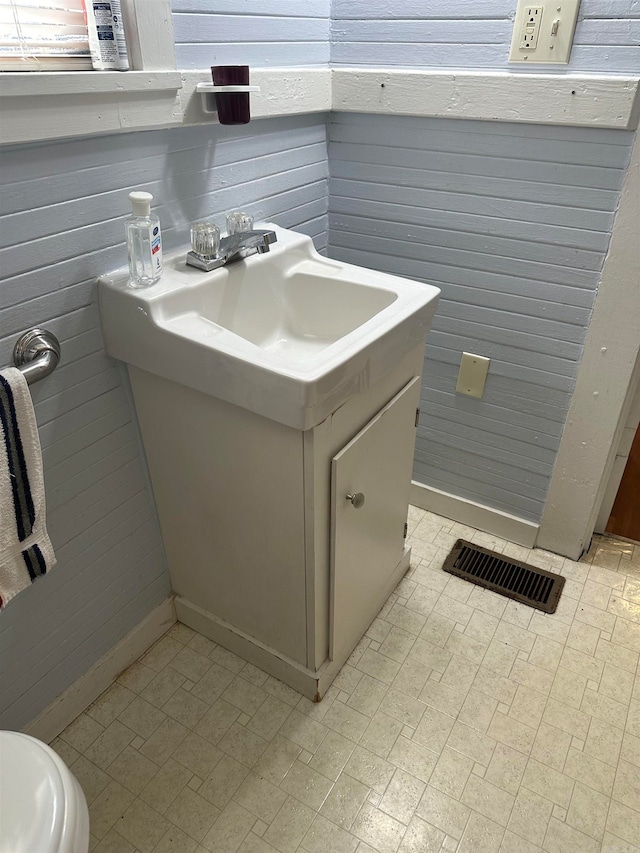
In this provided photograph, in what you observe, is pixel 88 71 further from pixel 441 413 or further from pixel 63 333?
pixel 441 413

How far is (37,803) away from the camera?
780 mm

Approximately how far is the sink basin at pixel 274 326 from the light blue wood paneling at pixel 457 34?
47 centimetres

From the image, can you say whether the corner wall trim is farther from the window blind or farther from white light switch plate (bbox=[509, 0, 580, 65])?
the window blind

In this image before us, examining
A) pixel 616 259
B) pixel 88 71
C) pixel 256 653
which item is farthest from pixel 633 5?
pixel 256 653

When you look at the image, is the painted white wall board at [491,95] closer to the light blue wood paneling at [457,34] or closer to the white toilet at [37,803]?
the light blue wood paneling at [457,34]

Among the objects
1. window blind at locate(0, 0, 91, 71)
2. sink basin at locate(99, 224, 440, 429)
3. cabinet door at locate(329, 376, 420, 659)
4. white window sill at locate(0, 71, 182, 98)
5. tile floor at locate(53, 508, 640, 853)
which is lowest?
tile floor at locate(53, 508, 640, 853)

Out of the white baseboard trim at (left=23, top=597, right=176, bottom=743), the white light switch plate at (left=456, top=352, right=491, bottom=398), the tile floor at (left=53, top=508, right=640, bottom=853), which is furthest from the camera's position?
the white light switch plate at (left=456, top=352, right=491, bottom=398)

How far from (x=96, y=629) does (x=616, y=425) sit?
51.3 inches

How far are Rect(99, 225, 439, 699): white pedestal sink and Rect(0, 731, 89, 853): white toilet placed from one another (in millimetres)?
513

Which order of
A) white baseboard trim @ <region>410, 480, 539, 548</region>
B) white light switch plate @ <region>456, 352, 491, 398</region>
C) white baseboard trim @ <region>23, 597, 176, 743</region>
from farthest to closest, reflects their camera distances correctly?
1. white baseboard trim @ <region>410, 480, 539, 548</region>
2. white light switch plate @ <region>456, 352, 491, 398</region>
3. white baseboard trim @ <region>23, 597, 176, 743</region>

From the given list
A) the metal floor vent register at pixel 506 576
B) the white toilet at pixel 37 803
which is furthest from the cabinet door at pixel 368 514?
the white toilet at pixel 37 803

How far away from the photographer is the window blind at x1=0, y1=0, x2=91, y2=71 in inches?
35.7

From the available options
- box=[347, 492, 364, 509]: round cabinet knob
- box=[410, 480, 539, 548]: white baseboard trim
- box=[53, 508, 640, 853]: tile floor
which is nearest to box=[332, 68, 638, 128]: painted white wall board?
box=[347, 492, 364, 509]: round cabinet knob

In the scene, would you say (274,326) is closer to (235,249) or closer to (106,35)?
(235,249)
